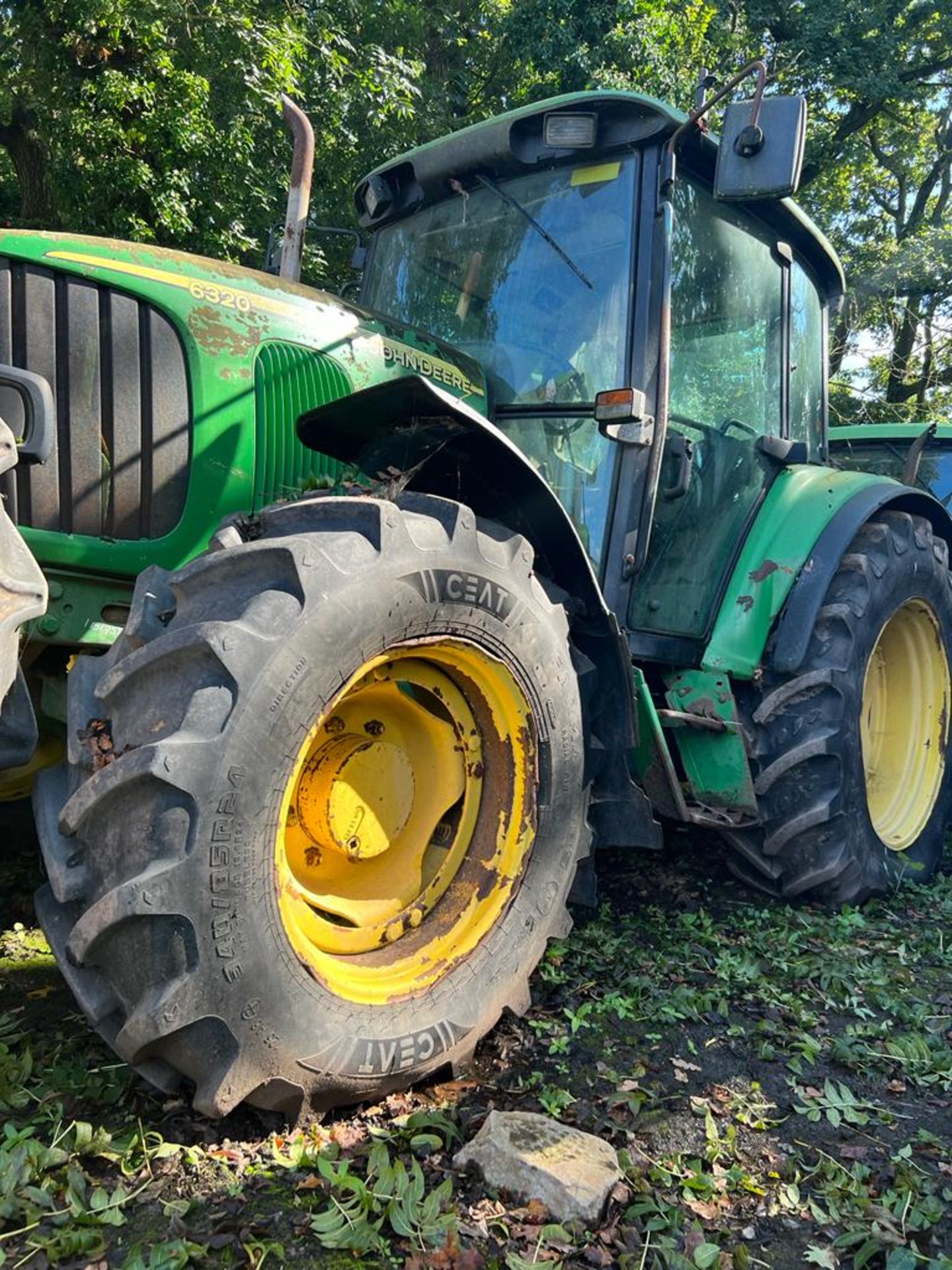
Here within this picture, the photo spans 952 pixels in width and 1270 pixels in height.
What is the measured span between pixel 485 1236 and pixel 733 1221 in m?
0.48

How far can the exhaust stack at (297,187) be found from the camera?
291 centimetres

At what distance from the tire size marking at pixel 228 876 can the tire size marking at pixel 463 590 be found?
605 millimetres

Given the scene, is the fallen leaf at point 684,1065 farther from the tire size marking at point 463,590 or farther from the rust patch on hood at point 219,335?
the rust patch on hood at point 219,335

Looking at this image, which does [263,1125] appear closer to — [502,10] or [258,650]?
[258,650]

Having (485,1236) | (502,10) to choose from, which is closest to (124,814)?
(485,1236)

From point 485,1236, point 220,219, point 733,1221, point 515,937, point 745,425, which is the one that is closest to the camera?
point 485,1236

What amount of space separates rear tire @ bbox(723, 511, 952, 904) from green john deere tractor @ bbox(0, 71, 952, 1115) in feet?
0.05

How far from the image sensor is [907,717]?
4062mm

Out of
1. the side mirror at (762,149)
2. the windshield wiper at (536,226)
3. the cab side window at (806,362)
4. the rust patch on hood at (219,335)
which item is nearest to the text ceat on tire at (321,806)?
the rust patch on hood at (219,335)

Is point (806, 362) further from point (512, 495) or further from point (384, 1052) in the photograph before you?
point (384, 1052)

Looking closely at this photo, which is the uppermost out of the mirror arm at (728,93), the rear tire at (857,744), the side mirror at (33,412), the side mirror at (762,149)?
the mirror arm at (728,93)

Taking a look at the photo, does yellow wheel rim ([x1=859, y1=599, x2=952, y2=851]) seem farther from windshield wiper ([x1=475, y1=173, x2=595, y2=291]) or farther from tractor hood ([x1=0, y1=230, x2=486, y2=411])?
tractor hood ([x1=0, y1=230, x2=486, y2=411])

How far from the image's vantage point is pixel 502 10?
13.0 meters

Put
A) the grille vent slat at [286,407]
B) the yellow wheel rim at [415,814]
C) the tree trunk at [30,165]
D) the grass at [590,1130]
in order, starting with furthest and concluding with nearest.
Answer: the tree trunk at [30,165] → the grille vent slat at [286,407] → the yellow wheel rim at [415,814] → the grass at [590,1130]
